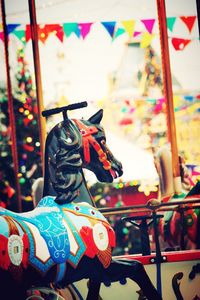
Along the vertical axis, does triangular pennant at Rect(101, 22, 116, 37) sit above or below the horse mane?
above

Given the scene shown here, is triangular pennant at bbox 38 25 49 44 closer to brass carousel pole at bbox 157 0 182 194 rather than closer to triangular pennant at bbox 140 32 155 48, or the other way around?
triangular pennant at bbox 140 32 155 48

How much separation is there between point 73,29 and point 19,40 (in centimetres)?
46

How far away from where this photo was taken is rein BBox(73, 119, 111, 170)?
2342 millimetres

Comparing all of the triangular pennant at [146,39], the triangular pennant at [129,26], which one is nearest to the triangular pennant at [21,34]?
the triangular pennant at [129,26]

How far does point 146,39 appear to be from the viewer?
11.1ft

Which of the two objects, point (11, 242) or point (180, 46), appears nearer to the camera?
point (11, 242)

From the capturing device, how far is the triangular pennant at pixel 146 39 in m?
3.37

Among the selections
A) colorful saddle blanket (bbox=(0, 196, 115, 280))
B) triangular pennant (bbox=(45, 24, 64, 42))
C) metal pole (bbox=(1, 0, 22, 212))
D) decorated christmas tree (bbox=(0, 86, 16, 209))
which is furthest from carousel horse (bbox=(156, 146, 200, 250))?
triangular pennant (bbox=(45, 24, 64, 42))

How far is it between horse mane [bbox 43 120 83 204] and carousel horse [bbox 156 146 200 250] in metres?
1.07

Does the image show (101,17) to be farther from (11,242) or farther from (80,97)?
(11,242)

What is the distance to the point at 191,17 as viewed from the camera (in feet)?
11.0

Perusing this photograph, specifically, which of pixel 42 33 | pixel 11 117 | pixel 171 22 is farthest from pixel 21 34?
pixel 171 22

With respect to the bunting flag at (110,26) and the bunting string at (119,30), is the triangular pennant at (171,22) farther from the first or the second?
the bunting flag at (110,26)

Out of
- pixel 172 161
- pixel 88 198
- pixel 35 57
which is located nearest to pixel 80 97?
pixel 35 57
